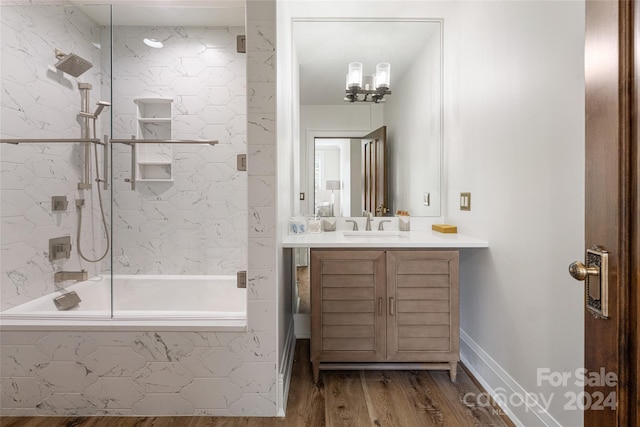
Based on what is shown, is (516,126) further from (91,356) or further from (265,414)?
(91,356)

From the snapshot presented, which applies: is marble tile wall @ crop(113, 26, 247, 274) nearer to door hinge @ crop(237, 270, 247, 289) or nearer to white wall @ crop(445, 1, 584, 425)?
door hinge @ crop(237, 270, 247, 289)

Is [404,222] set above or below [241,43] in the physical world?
below

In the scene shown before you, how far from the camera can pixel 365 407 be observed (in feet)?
5.95

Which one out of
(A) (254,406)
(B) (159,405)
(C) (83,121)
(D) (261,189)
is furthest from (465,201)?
(C) (83,121)

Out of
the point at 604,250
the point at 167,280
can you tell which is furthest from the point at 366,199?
the point at 604,250

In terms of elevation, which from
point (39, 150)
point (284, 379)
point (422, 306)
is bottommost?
point (284, 379)

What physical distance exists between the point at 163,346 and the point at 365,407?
42.9 inches

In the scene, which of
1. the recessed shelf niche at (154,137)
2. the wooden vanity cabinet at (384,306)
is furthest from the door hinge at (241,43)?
the wooden vanity cabinet at (384,306)

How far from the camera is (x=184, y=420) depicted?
1.70 meters

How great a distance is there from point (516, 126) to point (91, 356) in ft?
7.92

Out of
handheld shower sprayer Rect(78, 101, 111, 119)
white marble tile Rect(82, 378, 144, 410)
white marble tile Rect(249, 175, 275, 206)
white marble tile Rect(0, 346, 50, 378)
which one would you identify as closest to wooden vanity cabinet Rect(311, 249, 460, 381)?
white marble tile Rect(249, 175, 275, 206)

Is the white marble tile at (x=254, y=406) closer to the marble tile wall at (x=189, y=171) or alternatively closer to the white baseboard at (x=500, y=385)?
the marble tile wall at (x=189, y=171)

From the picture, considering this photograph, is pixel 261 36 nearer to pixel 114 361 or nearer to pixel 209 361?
pixel 209 361

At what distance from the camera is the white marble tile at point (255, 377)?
1729mm
